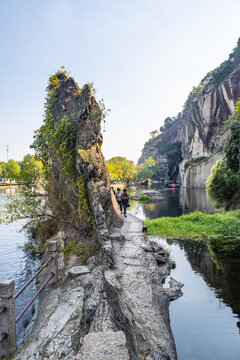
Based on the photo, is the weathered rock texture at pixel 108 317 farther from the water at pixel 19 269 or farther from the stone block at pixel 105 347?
the water at pixel 19 269

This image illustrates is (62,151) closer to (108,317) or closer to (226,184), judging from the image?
(108,317)

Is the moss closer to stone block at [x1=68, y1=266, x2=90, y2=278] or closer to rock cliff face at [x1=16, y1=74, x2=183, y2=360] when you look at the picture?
rock cliff face at [x1=16, y1=74, x2=183, y2=360]

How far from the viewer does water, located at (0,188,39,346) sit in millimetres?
6130

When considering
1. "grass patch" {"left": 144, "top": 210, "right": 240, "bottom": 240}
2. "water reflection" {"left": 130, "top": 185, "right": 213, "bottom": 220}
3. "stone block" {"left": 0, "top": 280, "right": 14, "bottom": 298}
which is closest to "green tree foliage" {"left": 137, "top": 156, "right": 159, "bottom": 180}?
"water reflection" {"left": 130, "top": 185, "right": 213, "bottom": 220}

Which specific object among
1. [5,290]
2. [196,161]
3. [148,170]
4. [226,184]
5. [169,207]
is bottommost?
[169,207]

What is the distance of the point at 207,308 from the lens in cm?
610

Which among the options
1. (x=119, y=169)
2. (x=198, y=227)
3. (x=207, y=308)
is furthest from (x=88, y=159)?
(x=119, y=169)

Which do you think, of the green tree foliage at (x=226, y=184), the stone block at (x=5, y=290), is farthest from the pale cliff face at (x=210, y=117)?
the stone block at (x=5, y=290)

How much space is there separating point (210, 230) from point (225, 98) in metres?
33.6

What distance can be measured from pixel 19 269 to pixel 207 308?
7556 mm

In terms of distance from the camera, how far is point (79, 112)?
9.05 metres

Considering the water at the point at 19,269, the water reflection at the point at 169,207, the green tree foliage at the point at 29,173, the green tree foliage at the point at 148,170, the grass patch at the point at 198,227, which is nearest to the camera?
the water at the point at 19,269

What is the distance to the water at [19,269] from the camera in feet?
20.1

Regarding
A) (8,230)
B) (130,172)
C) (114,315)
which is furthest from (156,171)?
(114,315)
